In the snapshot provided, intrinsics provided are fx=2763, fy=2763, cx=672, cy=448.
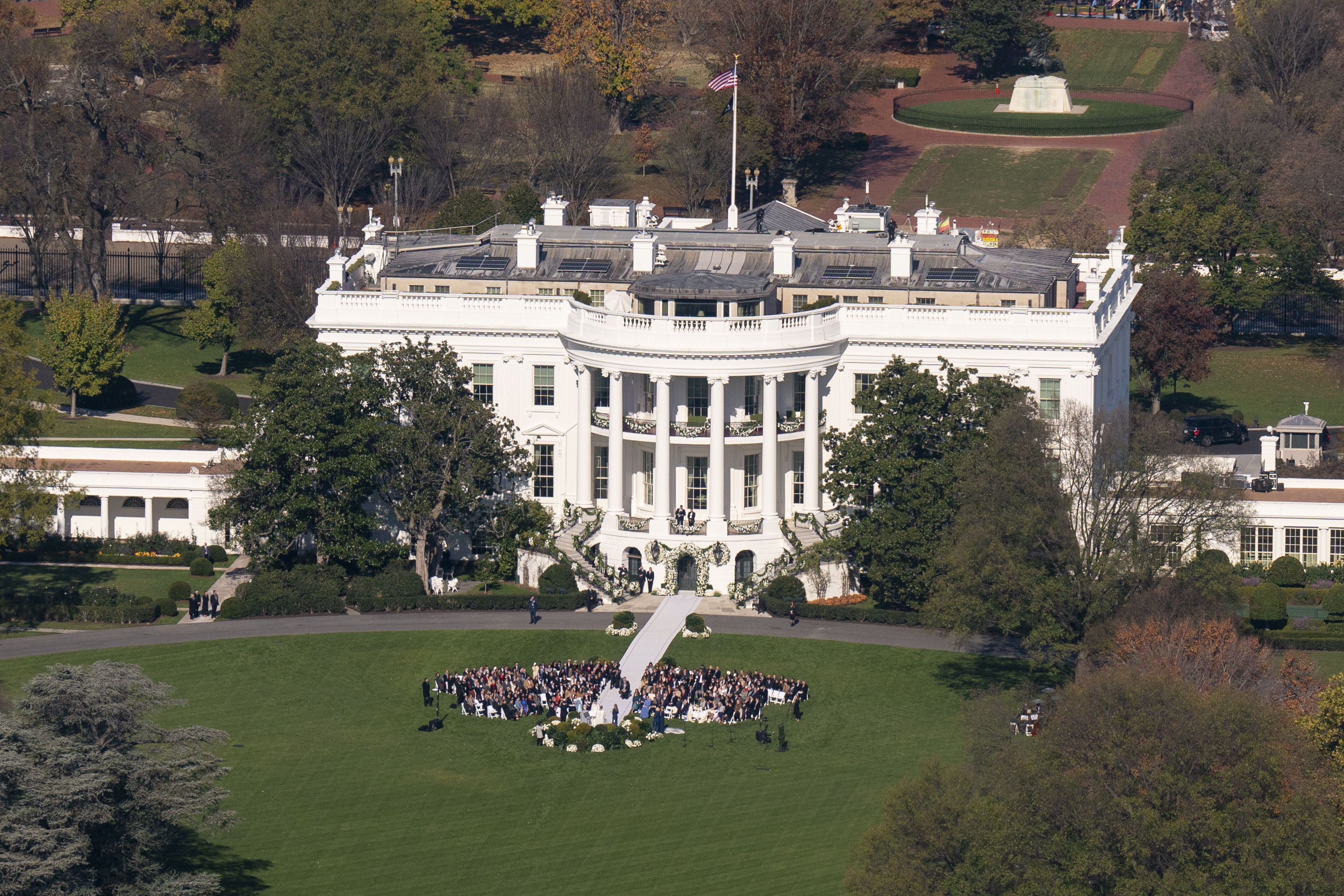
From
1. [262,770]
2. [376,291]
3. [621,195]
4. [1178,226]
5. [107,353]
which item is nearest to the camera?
[262,770]

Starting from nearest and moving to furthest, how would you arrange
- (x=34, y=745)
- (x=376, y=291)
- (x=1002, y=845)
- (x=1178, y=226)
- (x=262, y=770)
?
(x=1002, y=845) → (x=34, y=745) → (x=262, y=770) → (x=376, y=291) → (x=1178, y=226)

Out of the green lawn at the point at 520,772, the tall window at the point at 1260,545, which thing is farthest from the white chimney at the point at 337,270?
the tall window at the point at 1260,545

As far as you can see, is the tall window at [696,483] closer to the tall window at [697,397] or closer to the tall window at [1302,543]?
the tall window at [697,397]

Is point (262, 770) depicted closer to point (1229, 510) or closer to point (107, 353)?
point (1229, 510)

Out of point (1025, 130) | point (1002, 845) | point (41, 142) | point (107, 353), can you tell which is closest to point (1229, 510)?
point (1002, 845)

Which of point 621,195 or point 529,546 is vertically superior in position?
point 621,195

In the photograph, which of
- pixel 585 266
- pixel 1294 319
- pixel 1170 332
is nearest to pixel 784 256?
pixel 585 266
